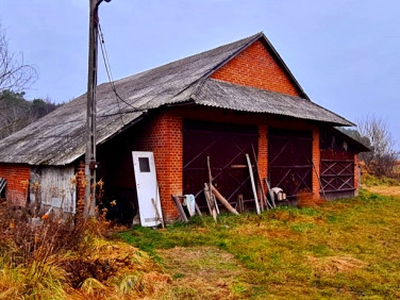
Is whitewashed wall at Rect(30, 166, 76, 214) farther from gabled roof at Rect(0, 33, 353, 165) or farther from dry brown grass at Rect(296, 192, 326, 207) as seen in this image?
dry brown grass at Rect(296, 192, 326, 207)

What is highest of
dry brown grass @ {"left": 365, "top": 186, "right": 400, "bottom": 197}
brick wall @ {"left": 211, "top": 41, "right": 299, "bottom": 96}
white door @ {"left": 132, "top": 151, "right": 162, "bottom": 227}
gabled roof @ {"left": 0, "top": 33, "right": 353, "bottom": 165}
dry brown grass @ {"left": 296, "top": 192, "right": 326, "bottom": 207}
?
brick wall @ {"left": 211, "top": 41, "right": 299, "bottom": 96}

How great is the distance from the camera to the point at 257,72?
13172mm

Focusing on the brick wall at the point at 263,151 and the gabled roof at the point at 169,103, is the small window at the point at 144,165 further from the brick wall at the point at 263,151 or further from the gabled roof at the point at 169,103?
the brick wall at the point at 263,151

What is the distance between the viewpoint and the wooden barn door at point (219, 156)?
10.2 meters

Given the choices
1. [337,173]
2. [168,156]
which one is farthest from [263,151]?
[337,173]

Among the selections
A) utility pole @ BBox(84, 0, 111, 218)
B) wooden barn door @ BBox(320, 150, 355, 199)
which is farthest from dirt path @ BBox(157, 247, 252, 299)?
wooden barn door @ BBox(320, 150, 355, 199)

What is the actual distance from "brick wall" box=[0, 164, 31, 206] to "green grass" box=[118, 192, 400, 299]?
5009mm

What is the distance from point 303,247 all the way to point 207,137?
4.41m

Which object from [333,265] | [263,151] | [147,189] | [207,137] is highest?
[207,137]

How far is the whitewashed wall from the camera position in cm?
895

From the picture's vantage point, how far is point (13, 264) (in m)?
4.45

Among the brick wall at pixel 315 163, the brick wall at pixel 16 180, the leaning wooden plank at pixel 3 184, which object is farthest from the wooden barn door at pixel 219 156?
the leaning wooden plank at pixel 3 184

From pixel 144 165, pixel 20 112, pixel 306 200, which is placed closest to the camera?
pixel 144 165

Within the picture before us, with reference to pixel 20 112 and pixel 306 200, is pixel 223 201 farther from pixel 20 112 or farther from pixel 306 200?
pixel 20 112
